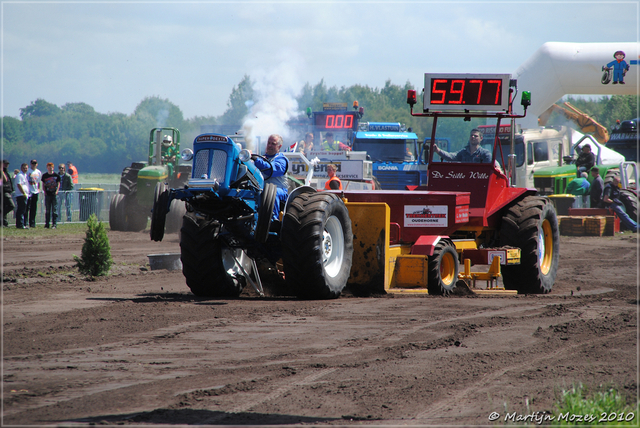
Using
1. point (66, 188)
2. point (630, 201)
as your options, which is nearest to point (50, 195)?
point (66, 188)

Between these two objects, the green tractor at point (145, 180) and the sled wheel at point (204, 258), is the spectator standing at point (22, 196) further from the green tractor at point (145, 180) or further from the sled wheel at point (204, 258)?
the sled wheel at point (204, 258)

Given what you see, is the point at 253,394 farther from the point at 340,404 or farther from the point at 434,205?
the point at 434,205

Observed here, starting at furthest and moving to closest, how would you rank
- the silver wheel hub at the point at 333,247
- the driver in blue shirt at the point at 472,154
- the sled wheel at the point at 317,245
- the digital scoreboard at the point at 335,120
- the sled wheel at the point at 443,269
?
the digital scoreboard at the point at 335,120 → the driver in blue shirt at the point at 472,154 → the sled wheel at the point at 443,269 → the silver wheel hub at the point at 333,247 → the sled wheel at the point at 317,245

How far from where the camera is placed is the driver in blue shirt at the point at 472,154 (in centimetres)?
1023

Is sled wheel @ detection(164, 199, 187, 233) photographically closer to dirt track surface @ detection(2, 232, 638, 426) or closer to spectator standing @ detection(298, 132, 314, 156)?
spectator standing @ detection(298, 132, 314, 156)

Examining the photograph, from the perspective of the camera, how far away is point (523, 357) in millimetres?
5574

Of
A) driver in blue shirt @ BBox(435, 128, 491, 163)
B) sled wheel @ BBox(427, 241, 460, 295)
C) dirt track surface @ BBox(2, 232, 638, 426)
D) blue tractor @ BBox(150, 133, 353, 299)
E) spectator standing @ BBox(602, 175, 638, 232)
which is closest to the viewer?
dirt track surface @ BBox(2, 232, 638, 426)

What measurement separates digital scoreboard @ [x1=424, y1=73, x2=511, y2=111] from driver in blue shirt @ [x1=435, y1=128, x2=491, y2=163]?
0.68 metres

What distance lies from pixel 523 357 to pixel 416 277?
3.24 metres

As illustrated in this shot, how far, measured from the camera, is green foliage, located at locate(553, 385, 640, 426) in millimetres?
Result: 3857

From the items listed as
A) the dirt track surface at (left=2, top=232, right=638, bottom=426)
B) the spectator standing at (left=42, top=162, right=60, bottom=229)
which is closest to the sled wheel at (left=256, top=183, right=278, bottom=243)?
the dirt track surface at (left=2, top=232, right=638, bottom=426)

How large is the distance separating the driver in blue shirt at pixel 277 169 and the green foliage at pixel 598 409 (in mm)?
4826

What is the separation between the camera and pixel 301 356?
557 centimetres

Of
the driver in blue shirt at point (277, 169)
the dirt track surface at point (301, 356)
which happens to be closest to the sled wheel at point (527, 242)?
the dirt track surface at point (301, 356)
